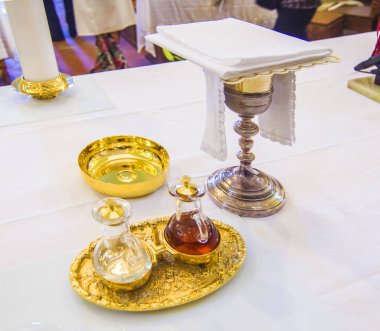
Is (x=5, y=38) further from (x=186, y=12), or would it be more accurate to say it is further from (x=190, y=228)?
(x=190, y=228)

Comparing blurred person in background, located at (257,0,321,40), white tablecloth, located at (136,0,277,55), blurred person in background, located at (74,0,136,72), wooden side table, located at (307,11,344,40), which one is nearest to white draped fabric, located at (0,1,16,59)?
blurred person in background, located at (74,0,136,72)

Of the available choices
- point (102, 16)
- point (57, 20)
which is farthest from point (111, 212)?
point (57, 20)

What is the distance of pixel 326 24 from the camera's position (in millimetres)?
2256

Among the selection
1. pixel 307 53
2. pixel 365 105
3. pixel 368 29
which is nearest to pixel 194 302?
pixel 307 53

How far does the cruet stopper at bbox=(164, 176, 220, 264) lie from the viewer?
1.24 feet

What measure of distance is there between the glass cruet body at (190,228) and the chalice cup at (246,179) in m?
0.10

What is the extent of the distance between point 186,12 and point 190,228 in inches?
60.2

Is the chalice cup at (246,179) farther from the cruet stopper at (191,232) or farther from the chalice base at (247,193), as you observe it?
the cruet stopper at (191,232)

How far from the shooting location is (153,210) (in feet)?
1.62

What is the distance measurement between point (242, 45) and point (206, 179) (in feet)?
0.65

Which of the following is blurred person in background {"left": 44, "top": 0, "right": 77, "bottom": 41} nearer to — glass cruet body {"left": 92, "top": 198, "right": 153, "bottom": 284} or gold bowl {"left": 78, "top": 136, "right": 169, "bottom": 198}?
gold bowl {"left": 78, "top": 136, "right": 169, "bottom": 198}

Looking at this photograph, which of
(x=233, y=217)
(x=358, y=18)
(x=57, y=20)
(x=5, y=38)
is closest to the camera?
(x=233, y=217)

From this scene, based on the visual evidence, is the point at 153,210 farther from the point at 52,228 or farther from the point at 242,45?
the point at 242,45

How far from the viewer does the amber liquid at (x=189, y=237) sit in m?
0.38
